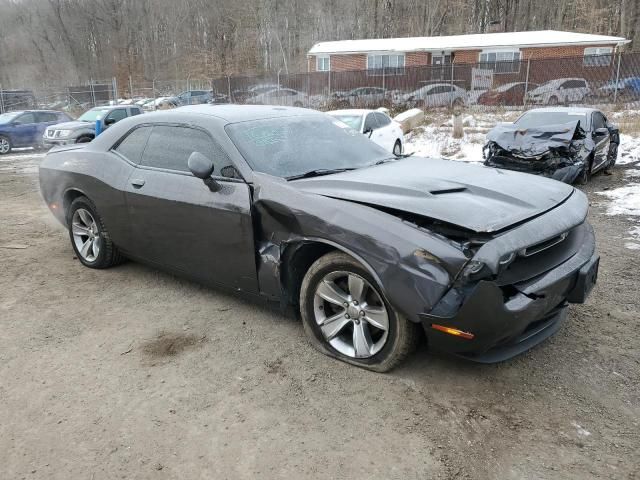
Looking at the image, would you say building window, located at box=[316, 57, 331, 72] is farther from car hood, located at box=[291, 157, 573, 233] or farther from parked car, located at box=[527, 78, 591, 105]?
car hood, located at box=[291, 157, 573, 233]

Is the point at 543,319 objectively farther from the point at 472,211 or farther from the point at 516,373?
the point at 472,211

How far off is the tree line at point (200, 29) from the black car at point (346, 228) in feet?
165

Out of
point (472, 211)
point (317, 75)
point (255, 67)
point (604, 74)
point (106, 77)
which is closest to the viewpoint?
point (472, 211)

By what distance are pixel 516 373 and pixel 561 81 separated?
21.4 metres

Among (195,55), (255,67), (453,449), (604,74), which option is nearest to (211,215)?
(453,449)

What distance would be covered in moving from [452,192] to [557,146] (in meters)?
6.70

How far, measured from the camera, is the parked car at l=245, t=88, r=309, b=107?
25856 mm

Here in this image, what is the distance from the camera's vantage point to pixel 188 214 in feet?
12.5

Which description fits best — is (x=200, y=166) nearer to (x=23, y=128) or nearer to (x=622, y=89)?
(x=23, y=128)

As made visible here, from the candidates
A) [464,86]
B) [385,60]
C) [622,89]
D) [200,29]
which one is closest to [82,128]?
[464,86]

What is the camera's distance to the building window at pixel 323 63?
1282 inches

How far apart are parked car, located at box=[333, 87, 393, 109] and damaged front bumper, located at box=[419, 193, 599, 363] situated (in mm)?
21465

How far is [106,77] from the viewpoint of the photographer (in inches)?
2248

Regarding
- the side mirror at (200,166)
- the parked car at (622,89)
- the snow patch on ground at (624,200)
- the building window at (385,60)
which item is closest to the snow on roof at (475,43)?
the building window at (385,60)
